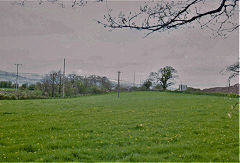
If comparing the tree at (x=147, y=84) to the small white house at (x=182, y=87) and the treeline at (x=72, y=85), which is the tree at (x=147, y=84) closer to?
the small white house at (x=182, y=87)

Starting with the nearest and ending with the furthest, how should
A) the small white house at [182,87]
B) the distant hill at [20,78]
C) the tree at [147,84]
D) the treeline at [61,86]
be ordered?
the treeline at [61,86] → the distant hill at [20,78] → the small white house at [182,87] → the tree at [147,84]

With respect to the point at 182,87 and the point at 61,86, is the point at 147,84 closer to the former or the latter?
the point at 182,87

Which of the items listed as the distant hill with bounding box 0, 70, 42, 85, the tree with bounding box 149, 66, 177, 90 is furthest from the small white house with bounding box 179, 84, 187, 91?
the distant hill with bounding box 0, 70, 42, 85

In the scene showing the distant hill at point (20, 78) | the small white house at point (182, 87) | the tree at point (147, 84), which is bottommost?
the small white house at point (182, 87)

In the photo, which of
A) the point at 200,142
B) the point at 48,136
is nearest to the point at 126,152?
the point at 200,142

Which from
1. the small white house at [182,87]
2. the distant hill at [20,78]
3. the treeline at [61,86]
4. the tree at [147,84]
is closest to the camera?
the treeline at [61,86]

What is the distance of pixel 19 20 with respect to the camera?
12852 millimetres

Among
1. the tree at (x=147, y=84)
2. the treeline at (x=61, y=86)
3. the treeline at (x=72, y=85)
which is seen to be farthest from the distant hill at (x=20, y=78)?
the tree at (x=147, y=84)

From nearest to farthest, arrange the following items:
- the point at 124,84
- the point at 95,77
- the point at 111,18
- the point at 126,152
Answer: the point at 111,18 → the point at 126,152 → the point at 95,77 → the point at 124,84

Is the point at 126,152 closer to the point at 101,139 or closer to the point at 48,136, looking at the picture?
the point at 101,139

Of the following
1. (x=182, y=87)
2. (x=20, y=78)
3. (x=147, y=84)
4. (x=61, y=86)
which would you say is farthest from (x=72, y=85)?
(x=182, y=87)

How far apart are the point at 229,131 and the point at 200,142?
8.27 ft

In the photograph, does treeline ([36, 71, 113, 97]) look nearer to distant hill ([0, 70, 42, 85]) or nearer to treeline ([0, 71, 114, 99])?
treeline ([0, 71, 114, 99])

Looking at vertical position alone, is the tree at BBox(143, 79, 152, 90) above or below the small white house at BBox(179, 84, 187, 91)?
above
